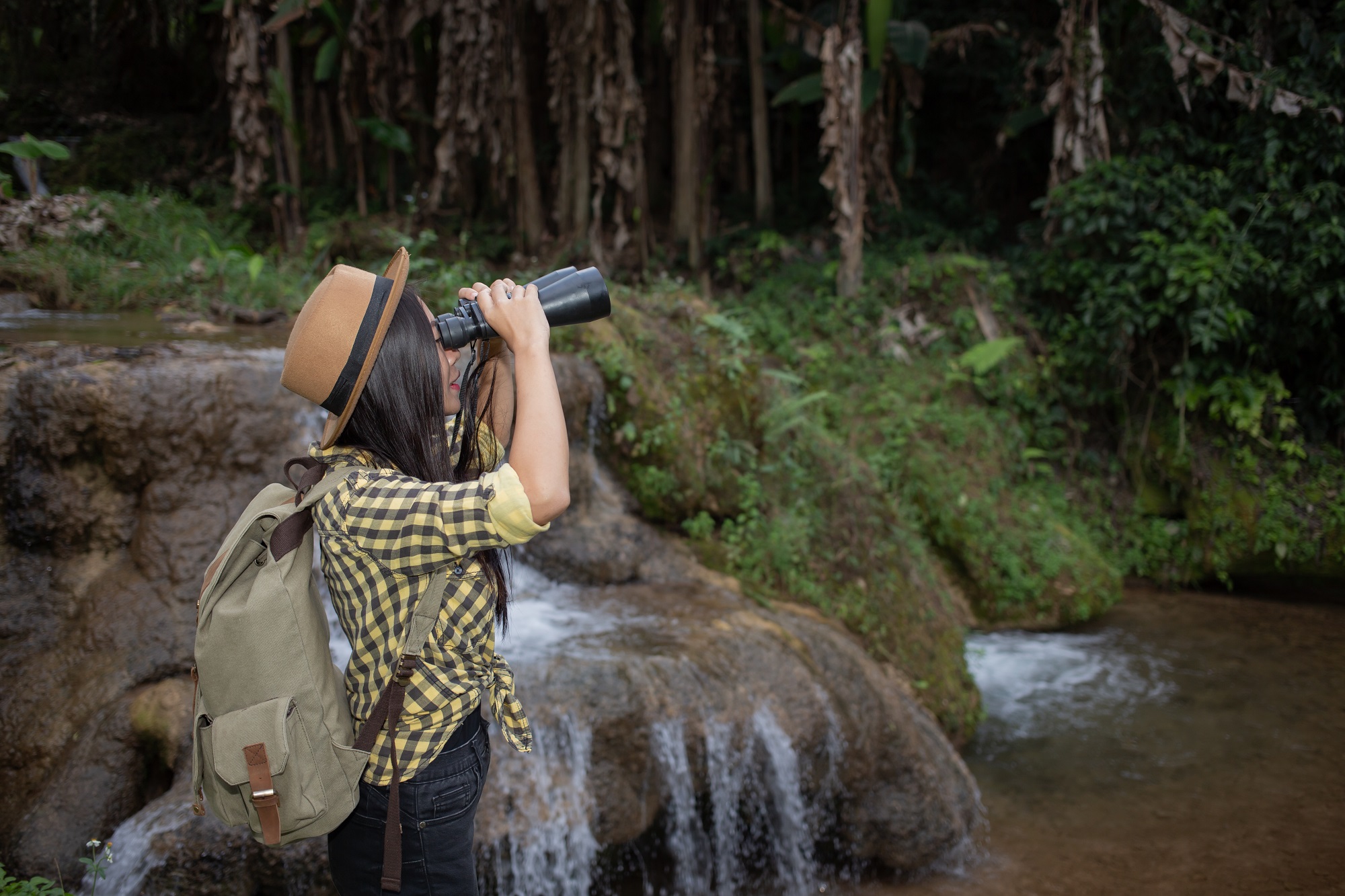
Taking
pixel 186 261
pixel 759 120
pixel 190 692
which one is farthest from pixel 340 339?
pixel 759 120

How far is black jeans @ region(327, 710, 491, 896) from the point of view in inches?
66.2

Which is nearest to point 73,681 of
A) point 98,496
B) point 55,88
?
point 98,496

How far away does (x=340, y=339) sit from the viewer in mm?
1598

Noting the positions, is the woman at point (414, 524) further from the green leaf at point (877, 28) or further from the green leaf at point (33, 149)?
the green leaf at point (877, 28)

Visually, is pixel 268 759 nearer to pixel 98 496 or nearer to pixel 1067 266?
pixel 98 496

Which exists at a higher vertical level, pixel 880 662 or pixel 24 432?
pixel 24 432

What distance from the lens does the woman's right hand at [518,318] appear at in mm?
1658

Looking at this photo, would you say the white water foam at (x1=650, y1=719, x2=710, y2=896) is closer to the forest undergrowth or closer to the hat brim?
the forest undergrowth

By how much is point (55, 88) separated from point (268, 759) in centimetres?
1348

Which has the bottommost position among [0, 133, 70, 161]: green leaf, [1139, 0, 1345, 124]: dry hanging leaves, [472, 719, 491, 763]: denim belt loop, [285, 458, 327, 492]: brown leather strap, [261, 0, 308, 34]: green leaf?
[472, 719, 491, 763]: denim belt loop

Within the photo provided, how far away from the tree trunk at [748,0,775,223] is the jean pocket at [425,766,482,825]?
9233 millimetres

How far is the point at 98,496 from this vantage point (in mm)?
3977

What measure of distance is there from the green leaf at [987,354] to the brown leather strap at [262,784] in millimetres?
7397

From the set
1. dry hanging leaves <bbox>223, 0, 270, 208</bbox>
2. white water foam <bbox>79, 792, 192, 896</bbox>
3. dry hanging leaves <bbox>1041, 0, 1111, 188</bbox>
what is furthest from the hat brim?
dry hanging leaves <bbox>1041, 0, 1111, 188</bbox>
